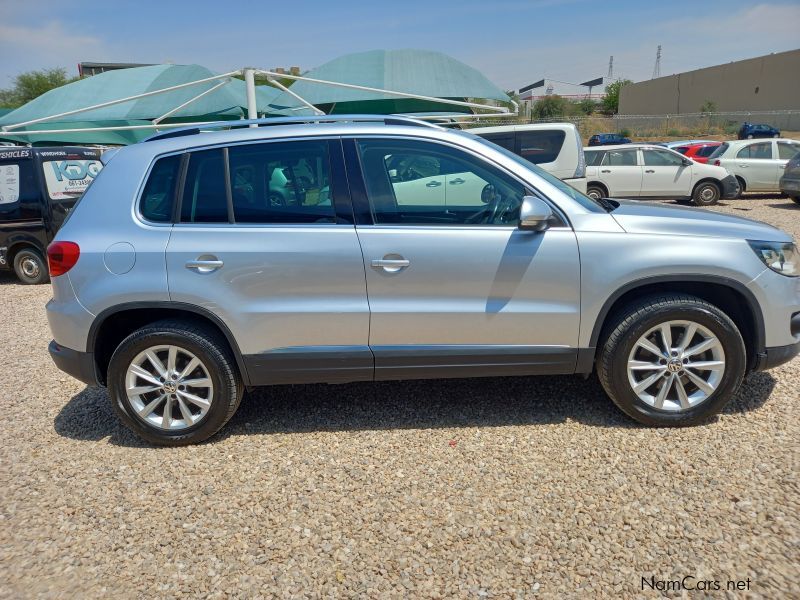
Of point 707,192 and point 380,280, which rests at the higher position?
point 380,280

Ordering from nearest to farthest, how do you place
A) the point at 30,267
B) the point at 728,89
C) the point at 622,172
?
the point at 30,267 → the point at 622,172 → the point at 728,89

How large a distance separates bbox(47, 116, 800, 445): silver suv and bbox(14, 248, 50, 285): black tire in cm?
604

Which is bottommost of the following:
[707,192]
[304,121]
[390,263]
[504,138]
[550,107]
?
[707,192]

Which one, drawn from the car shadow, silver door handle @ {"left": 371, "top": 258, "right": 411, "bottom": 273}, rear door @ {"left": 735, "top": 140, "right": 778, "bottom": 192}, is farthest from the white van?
rear door @ {"left": 735, "top": 140, "right": 778, "bottom": 192}

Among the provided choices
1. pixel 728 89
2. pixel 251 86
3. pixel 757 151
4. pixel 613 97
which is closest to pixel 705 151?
pixel 757 151

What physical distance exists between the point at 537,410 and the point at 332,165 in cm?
208

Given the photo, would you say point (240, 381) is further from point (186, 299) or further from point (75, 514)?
point (75, 514)

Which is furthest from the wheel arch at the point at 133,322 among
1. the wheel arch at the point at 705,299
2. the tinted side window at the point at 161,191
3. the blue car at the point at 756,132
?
the blue car at the point at 756,132

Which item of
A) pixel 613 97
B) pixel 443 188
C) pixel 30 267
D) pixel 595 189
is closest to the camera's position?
pixel 443 188

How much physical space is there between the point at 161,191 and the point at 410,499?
2298 mm

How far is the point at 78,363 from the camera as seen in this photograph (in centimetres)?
342

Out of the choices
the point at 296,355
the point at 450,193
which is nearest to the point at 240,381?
the point at 296,355

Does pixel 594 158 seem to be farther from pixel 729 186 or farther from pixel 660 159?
pixel 729 186

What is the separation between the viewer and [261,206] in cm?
336
